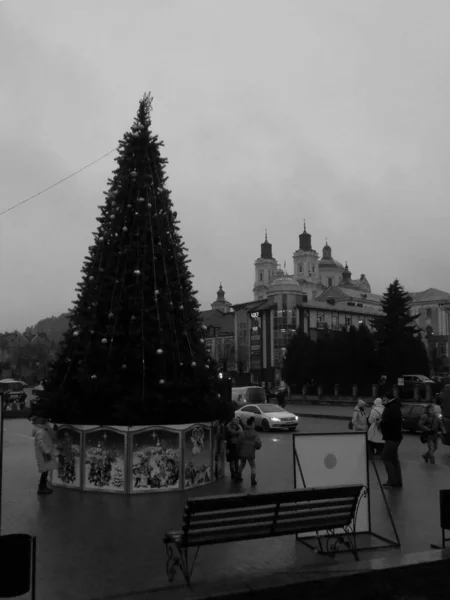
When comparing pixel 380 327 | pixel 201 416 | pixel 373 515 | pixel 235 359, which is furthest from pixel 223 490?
pixel 235 359

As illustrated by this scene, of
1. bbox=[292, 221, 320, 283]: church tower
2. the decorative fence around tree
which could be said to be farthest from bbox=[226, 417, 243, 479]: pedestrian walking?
bbox=[292, 221, 320, 283]: church tower

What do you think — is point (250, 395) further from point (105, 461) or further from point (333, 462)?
point (333, 462)

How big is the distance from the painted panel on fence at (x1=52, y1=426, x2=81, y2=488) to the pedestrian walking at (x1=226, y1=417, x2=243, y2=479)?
3205 millimetres

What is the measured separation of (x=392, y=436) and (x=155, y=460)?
14.9ft

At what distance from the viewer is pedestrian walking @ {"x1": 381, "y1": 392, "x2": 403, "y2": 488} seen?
38.5 feet

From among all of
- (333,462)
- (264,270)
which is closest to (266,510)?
(333,462)

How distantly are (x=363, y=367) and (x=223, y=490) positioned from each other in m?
45.1

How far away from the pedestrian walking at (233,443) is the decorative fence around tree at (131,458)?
1.00 m

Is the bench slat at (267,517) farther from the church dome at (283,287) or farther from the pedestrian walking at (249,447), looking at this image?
the church dome at (283,287)

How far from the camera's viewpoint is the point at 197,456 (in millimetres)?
12250

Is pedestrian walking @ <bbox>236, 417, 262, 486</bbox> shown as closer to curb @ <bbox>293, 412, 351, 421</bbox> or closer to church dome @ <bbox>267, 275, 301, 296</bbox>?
curb @ <bbox>293, 412, 351, 421</bbox>

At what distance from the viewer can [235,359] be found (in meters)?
110

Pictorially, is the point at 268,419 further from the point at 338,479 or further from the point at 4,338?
the point at 4,338

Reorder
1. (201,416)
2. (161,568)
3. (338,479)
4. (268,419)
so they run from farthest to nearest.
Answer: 1. (268,419)
2. (201,416)
3. (338,479)
4. (161,568)
